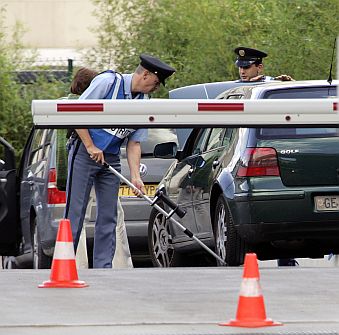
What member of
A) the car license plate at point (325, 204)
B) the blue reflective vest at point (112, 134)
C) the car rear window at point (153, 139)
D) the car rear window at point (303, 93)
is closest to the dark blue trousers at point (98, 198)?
the blue reflective vest at point (112, 134)

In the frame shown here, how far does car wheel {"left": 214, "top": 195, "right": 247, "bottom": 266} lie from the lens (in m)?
11.3

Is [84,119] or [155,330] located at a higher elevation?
[84,119]

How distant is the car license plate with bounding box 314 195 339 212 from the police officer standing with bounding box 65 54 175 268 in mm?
1552

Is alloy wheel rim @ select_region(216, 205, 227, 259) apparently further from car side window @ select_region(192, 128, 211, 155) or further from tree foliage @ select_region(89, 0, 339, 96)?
tree foliage @ select_region(89, 0, 339, 96)

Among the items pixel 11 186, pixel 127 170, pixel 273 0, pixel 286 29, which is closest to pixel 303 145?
pixel 127 170

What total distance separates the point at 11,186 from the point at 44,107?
4.14 m

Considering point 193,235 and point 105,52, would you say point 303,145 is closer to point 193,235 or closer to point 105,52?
point 193,235

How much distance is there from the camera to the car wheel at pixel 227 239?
11336mm

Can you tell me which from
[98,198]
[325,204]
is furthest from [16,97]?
[325,204]

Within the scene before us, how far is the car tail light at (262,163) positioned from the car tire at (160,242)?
2.03 metres

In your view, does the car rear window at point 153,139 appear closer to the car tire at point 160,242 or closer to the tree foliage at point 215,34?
the car tire at point 160,242

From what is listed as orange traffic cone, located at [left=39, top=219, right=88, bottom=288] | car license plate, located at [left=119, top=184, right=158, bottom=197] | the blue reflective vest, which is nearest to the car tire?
car license plate, located at [left=119, top=184, right=158, bottom=197]

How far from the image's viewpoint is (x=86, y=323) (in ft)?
24.4

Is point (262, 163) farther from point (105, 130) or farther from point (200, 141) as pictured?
point (200, 141)
